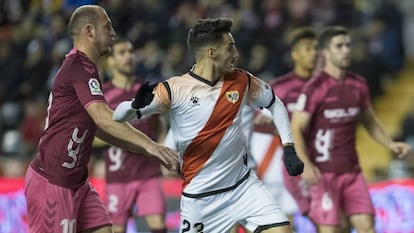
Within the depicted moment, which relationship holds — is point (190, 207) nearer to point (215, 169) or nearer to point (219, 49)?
point (215, 169)

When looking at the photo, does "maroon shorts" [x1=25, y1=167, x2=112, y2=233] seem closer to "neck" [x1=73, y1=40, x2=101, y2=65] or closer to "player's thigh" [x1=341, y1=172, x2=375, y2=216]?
"neck" [x1=73, y1=40, x2=101, y2=65]

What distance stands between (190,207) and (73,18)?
5.82ft

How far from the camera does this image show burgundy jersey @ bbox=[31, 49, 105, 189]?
8.49 metres

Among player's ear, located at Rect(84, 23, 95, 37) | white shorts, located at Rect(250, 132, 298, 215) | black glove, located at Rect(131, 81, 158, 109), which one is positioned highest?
player's ear, located at Rect(84, 23, 95, 37)

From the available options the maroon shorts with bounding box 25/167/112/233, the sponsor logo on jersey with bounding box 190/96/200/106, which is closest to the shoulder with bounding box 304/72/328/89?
the sponsor logo on jersey with bounding box 190/96/200/106

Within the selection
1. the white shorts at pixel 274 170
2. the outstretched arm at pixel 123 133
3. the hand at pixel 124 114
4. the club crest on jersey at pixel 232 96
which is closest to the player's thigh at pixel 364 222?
the white shorts at pixel 274 170

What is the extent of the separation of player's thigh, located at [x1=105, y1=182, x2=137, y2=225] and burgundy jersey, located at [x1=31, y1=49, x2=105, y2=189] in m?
2.89

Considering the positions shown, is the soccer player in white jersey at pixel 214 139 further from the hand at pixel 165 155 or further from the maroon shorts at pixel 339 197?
the maroon shorts at pixel 339 197

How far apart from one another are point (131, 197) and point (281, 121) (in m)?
3.25

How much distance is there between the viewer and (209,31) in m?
8.60

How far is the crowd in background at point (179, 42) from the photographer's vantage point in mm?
19219

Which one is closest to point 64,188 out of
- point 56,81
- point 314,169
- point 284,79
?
point 56,81

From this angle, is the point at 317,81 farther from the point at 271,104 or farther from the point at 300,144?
the point at 271,104

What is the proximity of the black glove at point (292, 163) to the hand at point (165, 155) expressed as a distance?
0.98 m
